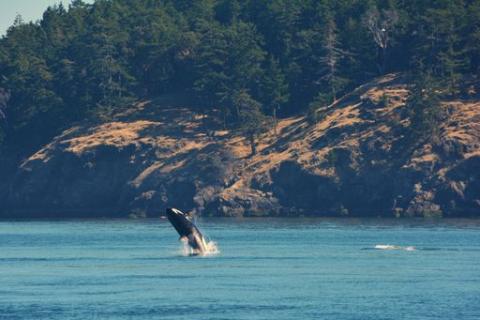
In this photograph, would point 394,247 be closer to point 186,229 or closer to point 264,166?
point 186,229

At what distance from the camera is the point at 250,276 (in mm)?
75375

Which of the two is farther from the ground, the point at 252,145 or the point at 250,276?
the point at 252,145

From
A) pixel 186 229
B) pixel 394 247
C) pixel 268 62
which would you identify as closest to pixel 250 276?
pixel 186 229

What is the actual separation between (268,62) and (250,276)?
115690 mm

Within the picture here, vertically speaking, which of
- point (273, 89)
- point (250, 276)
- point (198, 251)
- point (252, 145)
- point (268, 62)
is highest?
point (268, 62)

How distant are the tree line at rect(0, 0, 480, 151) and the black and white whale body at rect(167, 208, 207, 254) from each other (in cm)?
7706

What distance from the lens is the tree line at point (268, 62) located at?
169500mm

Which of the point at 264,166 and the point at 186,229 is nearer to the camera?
the point at 186,229

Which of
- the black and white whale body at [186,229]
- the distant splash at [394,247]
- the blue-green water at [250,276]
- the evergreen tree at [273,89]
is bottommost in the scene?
the blue-green water at [250,276]

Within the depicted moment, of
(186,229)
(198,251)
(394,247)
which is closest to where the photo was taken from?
(186,229)

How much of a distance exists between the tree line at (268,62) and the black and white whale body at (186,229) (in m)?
77.1

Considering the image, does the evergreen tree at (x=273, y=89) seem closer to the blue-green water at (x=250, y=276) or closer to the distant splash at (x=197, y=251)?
the blue-green water at (x=250, y=276)

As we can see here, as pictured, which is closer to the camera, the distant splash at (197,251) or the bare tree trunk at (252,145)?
the distant splash at (197,251)

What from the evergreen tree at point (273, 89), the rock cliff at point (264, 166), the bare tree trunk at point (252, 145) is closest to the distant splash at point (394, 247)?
the rock cliff at point (264, 166)
